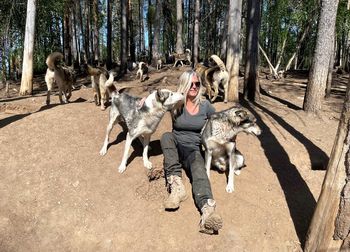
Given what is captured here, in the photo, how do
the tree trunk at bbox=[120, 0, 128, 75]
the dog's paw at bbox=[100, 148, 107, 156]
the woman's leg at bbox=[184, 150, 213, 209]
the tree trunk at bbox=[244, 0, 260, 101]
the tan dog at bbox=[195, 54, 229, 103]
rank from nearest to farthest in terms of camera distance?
1. the woman's leg at bbox=[184, 150, 213, 209]
2. the dog's paw at bbox=[100, 148, 107, 156]
3. the tan dog at bbox=[195, 54, 229, 103]
4. the tree trunk at bbox=[244, 0, 260, 101]
5. the tree trunk at bbox=[120, 0, 128, 75]

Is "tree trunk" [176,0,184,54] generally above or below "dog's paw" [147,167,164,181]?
above

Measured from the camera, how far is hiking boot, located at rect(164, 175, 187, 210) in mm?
4809

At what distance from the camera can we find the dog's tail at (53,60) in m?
8.48

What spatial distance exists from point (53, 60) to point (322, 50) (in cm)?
719

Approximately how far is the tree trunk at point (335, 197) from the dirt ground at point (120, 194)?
513 millimetres

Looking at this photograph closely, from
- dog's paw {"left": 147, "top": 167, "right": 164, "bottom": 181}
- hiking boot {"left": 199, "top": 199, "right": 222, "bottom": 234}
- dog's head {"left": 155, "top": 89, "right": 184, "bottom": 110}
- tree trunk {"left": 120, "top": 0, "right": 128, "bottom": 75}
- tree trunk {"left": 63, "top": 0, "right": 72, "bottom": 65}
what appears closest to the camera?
hiking boot {"left": 199, "top": 199, "right": 222, "bottom": 234}

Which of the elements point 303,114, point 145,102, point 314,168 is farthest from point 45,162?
point 303,114

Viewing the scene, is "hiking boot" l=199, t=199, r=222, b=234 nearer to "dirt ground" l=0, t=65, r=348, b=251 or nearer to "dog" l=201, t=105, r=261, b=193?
"dirt ground" l=0, t=65, r=348, b=251

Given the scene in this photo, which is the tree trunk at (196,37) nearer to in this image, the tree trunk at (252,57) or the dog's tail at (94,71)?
the tree trunk at (252,57)

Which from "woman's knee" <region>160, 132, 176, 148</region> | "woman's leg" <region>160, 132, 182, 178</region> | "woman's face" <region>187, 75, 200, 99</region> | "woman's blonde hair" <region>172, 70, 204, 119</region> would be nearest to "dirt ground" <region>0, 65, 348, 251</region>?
"woman's leg" <region>160, 132, 182, 178</region>

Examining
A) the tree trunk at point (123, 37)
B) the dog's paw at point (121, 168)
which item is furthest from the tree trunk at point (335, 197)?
the tree trunk at point (123, 37)

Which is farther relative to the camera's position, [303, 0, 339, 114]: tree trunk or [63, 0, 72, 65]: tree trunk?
[63, 0, 72, 65]: tree trunk

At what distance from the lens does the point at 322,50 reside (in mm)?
8656

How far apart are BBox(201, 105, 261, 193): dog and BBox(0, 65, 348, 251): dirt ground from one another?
1.36ft
